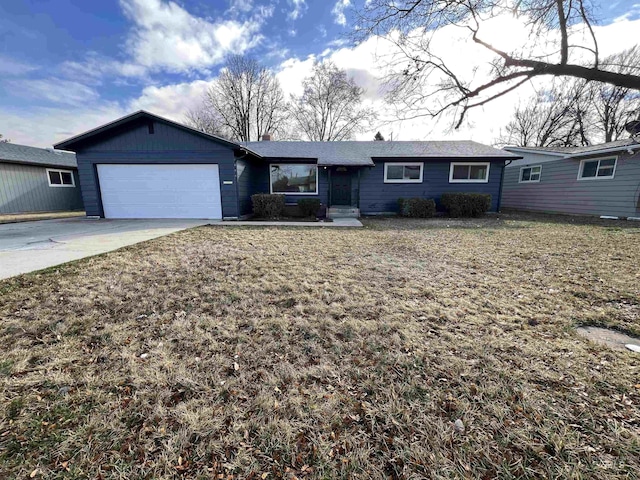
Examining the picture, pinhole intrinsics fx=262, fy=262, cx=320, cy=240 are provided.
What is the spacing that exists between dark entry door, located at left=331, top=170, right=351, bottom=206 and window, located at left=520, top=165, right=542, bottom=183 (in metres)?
10.1

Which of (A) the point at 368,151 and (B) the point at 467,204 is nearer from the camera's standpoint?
(B) the point at 467,204

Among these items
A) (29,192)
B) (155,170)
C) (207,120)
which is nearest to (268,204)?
(155,170)

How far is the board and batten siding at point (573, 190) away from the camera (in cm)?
1008

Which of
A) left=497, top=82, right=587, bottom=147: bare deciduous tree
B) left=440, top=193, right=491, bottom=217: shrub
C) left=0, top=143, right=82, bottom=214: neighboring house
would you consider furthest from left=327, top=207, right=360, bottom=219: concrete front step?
left=497, top=82, right=587, bottom=147: bare deciduous tree

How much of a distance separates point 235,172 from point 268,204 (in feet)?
6.03

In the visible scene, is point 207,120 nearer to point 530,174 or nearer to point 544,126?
point 530,174

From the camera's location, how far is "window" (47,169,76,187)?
1391 cm

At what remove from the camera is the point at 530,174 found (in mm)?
14266

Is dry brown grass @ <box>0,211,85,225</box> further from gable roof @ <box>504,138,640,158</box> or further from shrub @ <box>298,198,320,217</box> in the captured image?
gable roof @ <box>504,138,640,158</box>

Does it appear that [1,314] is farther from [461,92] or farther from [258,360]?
[461,92]

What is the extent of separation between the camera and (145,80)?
15203 millimetres

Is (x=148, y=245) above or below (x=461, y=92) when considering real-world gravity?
below

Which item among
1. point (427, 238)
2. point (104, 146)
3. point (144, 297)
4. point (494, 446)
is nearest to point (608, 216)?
point (427, 238)

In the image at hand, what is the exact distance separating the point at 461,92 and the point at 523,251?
5024 mm
